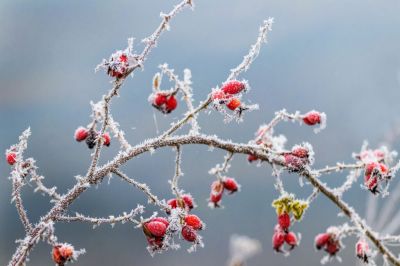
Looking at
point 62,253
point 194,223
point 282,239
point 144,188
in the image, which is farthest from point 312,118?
point 62,253

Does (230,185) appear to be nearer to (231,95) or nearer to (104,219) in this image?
(231,95)

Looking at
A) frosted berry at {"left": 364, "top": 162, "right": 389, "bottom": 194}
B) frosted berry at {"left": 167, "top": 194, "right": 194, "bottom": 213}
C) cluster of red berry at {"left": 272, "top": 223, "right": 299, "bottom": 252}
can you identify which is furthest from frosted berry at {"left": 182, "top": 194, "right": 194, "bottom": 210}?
frosted berry at {"left": 364, "top": 162, "right": 389, "bottom": 194}

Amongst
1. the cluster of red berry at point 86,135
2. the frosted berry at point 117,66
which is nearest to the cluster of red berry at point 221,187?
the cluster of red berry at point 86,135

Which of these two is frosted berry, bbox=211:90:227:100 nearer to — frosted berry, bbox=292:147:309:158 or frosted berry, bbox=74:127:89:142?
frosted berry, bbox=292:147:309:158

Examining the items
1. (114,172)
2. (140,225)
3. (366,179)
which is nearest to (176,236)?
(140,225)

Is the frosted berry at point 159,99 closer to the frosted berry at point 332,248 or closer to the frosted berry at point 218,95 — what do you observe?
the frosted berry at point 218,95

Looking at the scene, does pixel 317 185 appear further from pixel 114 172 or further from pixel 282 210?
pixel 114 172
